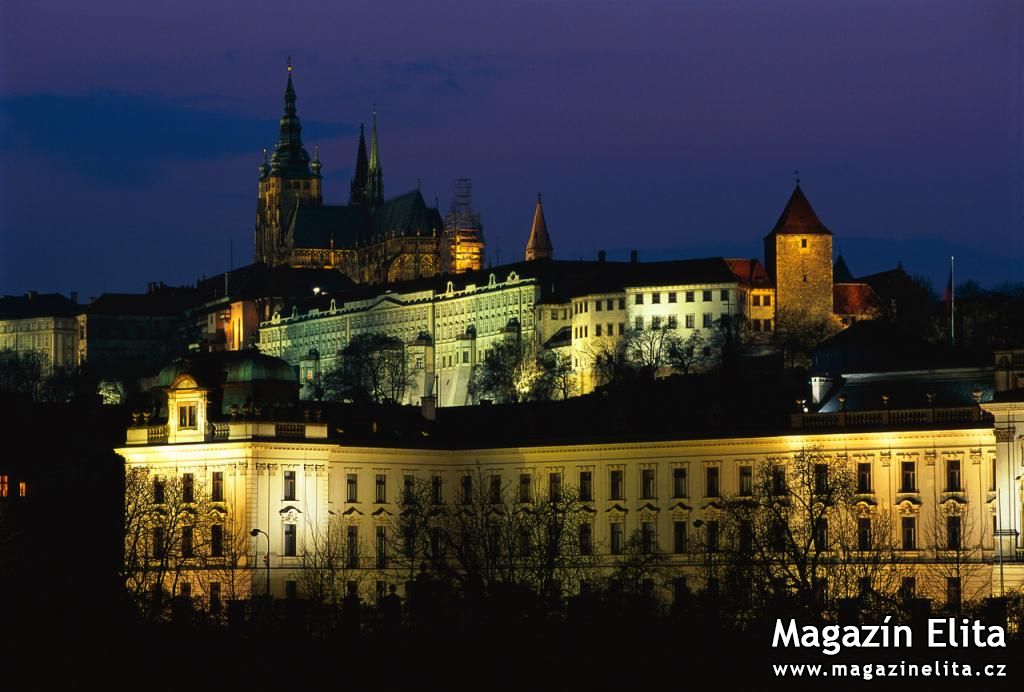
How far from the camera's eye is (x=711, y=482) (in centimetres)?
14950

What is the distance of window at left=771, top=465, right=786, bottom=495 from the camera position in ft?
473

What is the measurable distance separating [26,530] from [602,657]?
60317 mm

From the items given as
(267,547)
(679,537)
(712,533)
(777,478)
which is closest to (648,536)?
(679,537)

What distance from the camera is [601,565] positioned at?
148 meters

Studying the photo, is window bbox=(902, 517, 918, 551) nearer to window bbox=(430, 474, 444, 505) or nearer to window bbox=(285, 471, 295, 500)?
window bbox=(430, 474, 444, 505)

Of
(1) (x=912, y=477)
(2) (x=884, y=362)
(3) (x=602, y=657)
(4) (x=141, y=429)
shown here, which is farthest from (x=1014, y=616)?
(4) (x=141, y=429)

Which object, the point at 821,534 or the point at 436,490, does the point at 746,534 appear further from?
the point at 436,490

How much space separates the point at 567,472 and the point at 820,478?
658 inches

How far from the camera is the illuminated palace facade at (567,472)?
140 metres

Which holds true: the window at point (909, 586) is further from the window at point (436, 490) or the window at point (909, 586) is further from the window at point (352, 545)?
the window at point (436, 490)

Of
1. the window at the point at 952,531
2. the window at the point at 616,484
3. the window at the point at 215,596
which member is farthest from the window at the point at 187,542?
the window at the point at 952,531

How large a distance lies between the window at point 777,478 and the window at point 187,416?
27777 mm

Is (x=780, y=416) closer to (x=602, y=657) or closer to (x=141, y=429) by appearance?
(x=141, y=429)

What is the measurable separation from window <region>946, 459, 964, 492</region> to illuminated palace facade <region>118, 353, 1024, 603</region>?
59 millimetres
